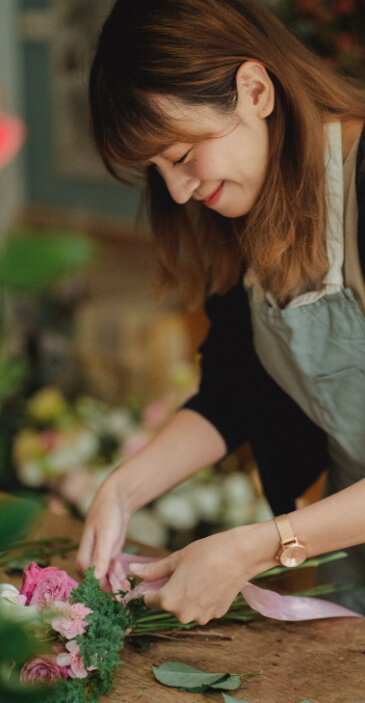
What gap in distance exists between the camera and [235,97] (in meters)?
1.00

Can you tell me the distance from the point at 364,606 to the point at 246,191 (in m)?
0.69

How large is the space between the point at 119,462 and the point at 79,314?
5.40ft

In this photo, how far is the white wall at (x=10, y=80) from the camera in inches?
221

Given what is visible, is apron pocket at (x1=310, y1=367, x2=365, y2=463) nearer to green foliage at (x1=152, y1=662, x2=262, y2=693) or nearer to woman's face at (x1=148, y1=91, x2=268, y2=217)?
woman's face at (x1=148, y1=91, x2=268, y2=217)

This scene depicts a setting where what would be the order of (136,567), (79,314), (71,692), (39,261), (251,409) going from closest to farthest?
(39,261) → (71,692) → (136,567) → (251,409) → (79,314)

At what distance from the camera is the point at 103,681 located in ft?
2.75

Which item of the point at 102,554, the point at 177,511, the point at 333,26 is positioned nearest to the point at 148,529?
the point at 177,511

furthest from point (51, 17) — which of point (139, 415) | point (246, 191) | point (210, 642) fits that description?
point (210, 642)

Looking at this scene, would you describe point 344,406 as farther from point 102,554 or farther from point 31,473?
point 31,473

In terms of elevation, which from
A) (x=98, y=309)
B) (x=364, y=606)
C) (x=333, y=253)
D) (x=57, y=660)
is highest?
(x=333, y=253)

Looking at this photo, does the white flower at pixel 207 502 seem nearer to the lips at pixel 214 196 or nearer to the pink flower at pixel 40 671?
the lips at pixel 214 196

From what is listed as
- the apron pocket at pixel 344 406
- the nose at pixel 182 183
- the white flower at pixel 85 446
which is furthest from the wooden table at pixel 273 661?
the white flower at pixel 85 446

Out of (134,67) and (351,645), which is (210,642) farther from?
(134,67)

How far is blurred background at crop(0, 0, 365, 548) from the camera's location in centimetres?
33
